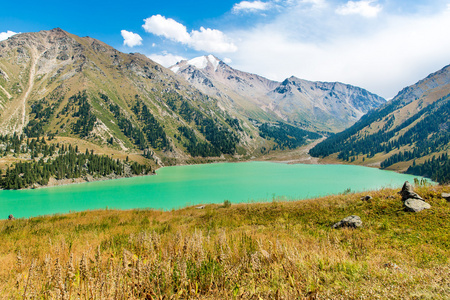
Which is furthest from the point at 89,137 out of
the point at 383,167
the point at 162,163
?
the point at 383,167

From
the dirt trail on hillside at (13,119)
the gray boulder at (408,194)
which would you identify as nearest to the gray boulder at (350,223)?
the gray boulder at (408,194)

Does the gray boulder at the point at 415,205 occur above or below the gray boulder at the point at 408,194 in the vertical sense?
below

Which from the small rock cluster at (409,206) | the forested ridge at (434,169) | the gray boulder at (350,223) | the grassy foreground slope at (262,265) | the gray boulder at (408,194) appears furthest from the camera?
the forested ridge at (434,169)

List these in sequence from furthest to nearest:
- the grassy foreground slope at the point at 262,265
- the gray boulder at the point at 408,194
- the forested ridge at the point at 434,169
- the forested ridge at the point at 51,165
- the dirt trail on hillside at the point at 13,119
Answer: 1. the dirt trail on hillside at the point at 13,119
2. the forested ridge at the point at 434,169
3. the forested ridge at the point at 51,165
4. the gray boulder at the point at 408,194
5. the grassy foreground slope at the point at 262,265

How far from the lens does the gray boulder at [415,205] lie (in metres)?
10.3

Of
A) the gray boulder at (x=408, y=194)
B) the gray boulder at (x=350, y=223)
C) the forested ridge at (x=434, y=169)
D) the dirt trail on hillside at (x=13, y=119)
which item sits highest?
the dirt trail on hillside at (x=13, y=119)

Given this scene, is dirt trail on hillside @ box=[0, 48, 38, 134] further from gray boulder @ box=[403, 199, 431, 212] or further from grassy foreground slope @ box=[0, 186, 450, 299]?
gray boulder @ box=[403, 199, 431, 212]

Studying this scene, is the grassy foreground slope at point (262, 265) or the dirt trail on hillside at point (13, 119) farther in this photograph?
the dirt trail on hillside at point (13, 119)

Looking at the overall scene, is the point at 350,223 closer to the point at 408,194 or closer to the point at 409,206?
the point at 409,206

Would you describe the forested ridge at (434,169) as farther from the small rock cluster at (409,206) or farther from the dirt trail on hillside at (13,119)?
the dirt trail on hillside at (13,119)

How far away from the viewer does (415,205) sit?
34.7 ft

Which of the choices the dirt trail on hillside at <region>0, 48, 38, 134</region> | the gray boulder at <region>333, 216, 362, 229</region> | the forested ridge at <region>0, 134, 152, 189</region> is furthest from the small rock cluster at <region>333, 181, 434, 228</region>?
the dirt trail on hillside at <region>0, 48, 38, 134</region>

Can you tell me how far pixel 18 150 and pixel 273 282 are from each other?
14600cm

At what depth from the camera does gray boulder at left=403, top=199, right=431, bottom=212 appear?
10336mm
